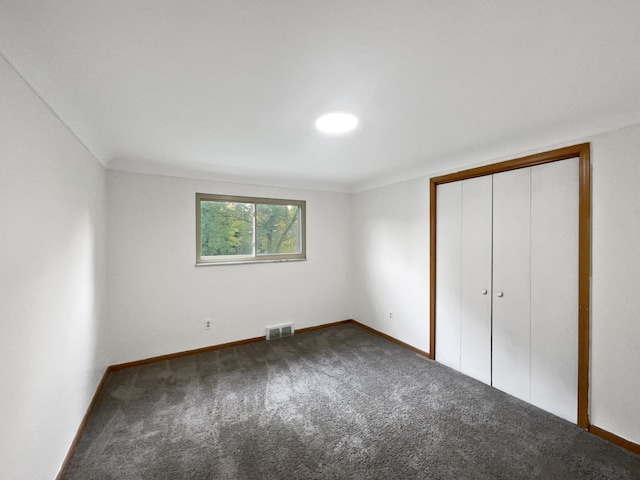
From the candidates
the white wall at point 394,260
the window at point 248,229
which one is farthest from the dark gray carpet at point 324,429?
the window at point 248,229

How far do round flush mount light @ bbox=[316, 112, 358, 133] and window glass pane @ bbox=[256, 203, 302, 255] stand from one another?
2.03 meters

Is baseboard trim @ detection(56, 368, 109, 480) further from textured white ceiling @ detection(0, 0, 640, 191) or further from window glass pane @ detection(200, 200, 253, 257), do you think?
textured white ceiling @ detection(0, 0, 640, 191)

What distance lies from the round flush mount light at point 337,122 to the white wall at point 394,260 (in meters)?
1.61

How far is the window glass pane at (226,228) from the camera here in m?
3.50

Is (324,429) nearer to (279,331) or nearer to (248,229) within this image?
(279,331)

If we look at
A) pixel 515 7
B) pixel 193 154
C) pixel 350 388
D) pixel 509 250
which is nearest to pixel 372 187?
pixel 509 250

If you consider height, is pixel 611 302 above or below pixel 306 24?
below

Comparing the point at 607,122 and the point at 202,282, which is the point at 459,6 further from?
the point at 202,282

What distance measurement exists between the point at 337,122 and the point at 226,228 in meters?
2.30

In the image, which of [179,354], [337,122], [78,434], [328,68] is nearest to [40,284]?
[78,434]

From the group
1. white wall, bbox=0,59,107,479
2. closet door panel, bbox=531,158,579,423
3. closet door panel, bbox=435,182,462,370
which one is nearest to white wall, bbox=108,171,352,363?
white wall, bbox=0,59,107,479

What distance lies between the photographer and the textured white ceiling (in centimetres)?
99

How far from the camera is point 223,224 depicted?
142 inches

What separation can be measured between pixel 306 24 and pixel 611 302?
261cm
